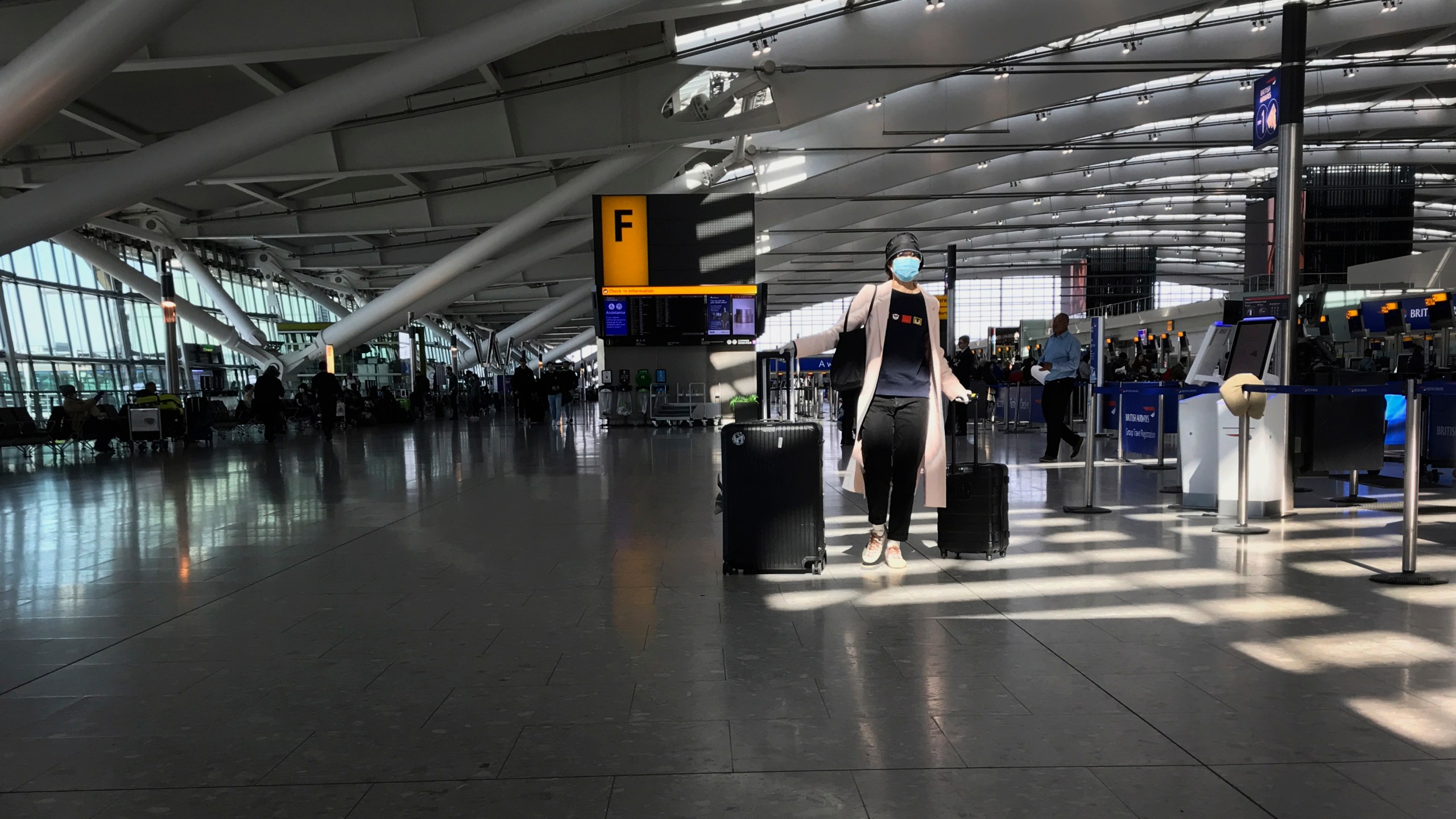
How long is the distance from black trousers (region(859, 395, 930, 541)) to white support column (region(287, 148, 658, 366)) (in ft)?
56.9

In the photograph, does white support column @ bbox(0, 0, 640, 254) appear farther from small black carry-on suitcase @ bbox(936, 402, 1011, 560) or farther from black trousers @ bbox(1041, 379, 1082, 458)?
small black carry-on suitcase @ bbox(936, 402, 1011, 560)

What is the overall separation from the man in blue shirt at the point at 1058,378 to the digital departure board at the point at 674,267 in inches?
440

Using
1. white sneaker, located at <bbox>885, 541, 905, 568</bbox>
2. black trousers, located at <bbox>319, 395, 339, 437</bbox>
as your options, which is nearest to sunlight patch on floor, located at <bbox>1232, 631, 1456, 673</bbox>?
white sneaker, located at <bbox>885, 541, 905, 568</bbox>

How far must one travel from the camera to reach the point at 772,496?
5379mm

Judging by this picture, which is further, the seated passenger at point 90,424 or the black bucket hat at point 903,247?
the seated passenger at point 90,424

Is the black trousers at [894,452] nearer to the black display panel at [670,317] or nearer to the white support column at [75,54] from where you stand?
the white support column at [75,54]

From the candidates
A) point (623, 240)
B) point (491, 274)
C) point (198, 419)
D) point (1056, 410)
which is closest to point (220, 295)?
point (491, 274)

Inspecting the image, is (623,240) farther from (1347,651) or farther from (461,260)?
(1347,651)

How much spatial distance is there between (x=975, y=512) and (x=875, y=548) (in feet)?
2.24

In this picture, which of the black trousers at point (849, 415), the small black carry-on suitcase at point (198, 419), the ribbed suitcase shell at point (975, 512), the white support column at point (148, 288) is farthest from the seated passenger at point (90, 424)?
the ribbed suitcase shell at point (975, 512)

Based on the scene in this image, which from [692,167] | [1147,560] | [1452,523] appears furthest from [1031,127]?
[1147,560]

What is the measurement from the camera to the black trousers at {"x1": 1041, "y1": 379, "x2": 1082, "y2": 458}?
12250 millimetres

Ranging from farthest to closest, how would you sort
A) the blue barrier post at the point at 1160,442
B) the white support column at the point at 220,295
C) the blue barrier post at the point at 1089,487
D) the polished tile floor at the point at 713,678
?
the white support column at the point at 220,295 < the blue barrier post at the point at 1160,442 < the blue barrier post at the point at 1089,487 < the polished tile floor at the point at 713,678

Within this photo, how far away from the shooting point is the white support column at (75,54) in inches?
406
